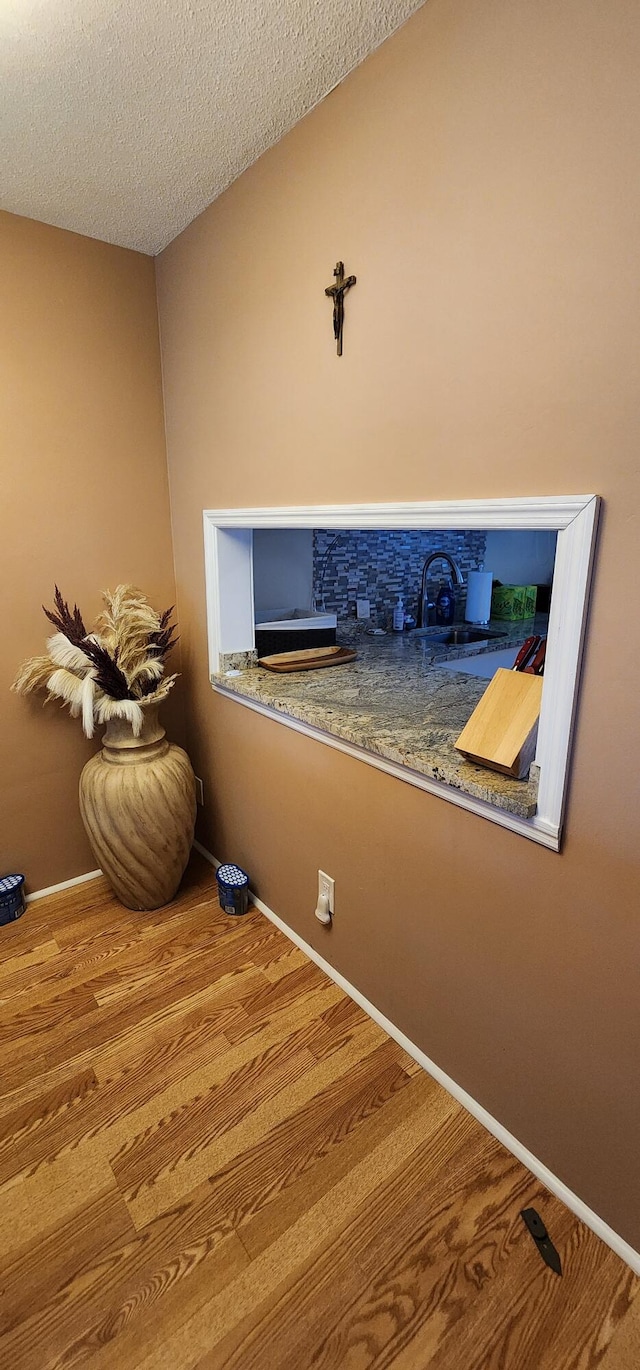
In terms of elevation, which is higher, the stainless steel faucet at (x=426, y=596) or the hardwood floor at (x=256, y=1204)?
the stainless steel faucet at (x=426, y=596)

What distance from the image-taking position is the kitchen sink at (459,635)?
278 centimetres

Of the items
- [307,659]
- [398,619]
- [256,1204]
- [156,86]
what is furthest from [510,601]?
[256,1204]

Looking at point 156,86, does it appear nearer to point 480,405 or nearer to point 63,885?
point 480,405

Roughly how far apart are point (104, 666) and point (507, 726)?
4.26 feet

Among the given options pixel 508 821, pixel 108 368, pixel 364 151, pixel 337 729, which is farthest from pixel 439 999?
pixel 108 368

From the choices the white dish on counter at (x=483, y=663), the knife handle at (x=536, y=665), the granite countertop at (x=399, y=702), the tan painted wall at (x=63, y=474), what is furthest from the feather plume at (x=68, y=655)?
the knife handle at (x=536, y=665)

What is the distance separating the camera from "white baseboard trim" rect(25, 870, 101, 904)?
7.36 ft

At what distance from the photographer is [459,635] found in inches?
112

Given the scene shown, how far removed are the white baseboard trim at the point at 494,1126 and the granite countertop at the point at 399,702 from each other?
0.80m

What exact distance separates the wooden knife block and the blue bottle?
1.67 m

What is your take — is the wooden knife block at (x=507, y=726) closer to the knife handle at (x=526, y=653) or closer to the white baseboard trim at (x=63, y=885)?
the knife handle at (x=526, y=653)

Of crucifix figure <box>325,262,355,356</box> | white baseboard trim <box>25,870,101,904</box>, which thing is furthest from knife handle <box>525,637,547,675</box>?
white baseboard trim <box>25,870,101,904</box>

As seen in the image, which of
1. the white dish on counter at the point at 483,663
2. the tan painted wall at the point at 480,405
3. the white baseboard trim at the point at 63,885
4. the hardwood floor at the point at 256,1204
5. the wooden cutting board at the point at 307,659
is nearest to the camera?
the tan painted wall at the point at 480,405

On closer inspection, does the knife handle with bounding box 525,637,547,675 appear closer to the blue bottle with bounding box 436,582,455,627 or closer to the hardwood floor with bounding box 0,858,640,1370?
the hardwood floor with bounding box 0,858,640,1370
